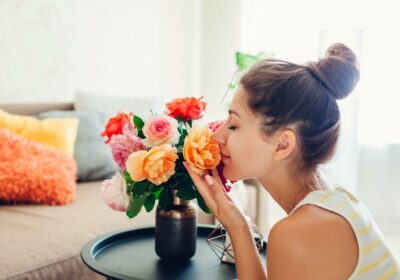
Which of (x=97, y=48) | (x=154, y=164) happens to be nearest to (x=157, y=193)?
(x=154, y=164)

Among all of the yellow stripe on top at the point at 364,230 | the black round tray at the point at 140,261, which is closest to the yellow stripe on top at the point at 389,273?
the yellow stripe on top at the point at 364,230

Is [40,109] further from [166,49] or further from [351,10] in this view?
[351,10]

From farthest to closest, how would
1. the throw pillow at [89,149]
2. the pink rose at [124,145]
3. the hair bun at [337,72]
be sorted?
the throw pillow at [89,149] → the pink rose at [124,145] → the hair bun at [337,72]

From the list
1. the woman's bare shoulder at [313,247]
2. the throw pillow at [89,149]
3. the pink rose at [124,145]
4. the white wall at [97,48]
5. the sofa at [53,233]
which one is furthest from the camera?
the white wall at [97,48]

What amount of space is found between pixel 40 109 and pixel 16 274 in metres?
1.43

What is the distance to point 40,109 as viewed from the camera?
2621 millimetres

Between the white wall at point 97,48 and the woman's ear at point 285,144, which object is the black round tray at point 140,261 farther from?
the white wall at point 97,48

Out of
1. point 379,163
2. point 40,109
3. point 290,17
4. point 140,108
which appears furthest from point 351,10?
point 40,109

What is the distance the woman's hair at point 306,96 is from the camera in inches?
41.9

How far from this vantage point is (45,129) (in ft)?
7.55

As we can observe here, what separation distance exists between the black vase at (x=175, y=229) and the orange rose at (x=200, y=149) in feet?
0.58

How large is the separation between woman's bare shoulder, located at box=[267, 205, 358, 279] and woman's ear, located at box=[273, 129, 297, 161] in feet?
0.48

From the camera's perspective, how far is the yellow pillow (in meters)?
2.23

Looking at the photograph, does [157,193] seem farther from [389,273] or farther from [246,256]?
[389,273]
